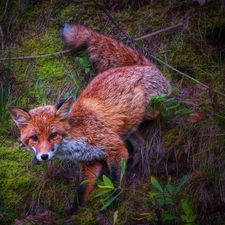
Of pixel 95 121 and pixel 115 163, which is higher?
pixel 95 121

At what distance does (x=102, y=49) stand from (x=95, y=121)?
170cm

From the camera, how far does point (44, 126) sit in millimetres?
2875

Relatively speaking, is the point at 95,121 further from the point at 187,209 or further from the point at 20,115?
the point at 187,209

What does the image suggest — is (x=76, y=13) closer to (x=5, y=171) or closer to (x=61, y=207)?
(x=5, y=171)

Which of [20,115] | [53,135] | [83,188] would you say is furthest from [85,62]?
[83,188]

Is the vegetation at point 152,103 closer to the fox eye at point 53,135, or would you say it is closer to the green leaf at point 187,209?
the green leaf at point 187,209

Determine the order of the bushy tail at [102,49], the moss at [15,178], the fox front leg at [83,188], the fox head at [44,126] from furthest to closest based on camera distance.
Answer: the bushy tail at [102,49] < the moss at [15,178] < the fox front leg at [83,188] < the fox head at [44,126]

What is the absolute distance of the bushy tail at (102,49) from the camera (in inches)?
170

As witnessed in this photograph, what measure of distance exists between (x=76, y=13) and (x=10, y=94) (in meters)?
2.34

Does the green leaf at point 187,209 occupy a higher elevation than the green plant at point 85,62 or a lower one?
lower

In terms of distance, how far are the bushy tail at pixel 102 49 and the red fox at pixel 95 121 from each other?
223 millimetres

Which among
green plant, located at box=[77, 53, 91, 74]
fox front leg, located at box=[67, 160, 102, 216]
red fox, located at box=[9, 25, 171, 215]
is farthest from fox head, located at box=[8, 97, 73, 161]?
green plant, located at box=[77, 53, 91, 74]

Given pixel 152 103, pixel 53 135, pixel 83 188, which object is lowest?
pixel 83 188

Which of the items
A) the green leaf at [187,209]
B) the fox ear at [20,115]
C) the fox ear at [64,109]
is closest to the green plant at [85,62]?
the fox ear at [64,109]
